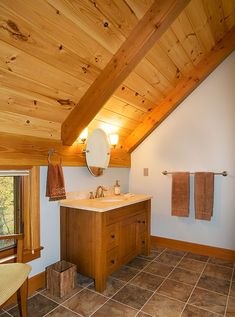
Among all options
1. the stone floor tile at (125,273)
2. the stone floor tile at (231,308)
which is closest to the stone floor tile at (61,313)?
the stone floor tile at (125,273)

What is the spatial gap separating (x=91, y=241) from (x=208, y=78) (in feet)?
7.82

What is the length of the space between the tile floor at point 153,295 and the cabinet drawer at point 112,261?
13 cm

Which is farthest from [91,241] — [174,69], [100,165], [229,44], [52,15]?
[229,44]

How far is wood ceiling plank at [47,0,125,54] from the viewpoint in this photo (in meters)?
1.40

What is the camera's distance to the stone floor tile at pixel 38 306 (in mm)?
→ 1726

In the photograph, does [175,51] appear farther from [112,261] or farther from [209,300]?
[209,300]

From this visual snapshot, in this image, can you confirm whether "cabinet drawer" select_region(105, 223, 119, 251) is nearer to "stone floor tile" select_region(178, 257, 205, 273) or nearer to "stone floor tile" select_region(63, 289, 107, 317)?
"stone floor tile" select_region(63, 289, 107, 317)

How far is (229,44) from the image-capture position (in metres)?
2.57

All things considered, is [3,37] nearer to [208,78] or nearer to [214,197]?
[208,78]

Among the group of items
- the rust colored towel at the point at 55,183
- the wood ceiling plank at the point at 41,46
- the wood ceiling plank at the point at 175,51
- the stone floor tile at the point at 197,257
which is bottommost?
the stone floor tile at the point at 197,257

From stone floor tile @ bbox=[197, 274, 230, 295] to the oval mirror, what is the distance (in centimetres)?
159

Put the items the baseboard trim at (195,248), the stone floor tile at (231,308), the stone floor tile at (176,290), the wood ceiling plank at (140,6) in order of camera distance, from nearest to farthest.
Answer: the wood ceiling plank at (140,6) → the stone floor tile at (231,308) → the stone floor tile at (176,290) → the baseboard trim at (195,248)

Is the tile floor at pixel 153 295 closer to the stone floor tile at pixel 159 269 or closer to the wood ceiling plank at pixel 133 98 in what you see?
the stone floor tile at pixel 159 269

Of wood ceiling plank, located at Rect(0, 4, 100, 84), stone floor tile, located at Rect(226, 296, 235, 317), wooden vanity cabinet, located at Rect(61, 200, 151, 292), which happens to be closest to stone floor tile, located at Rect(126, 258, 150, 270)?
wooden vanity cabinet, located at Rect(61, 200, 151, 292)
